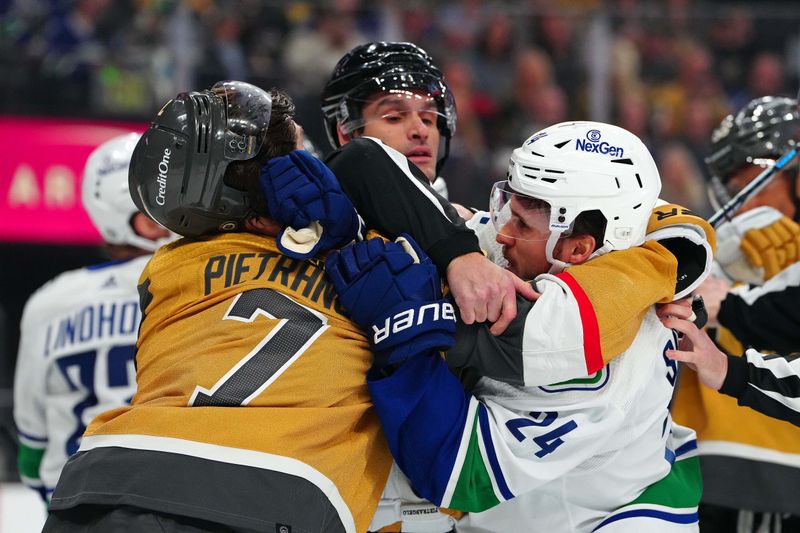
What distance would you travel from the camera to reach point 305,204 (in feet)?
7.13

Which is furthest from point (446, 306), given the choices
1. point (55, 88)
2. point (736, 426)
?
point (55, 88)

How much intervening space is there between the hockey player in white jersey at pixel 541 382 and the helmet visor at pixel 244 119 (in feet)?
0.99

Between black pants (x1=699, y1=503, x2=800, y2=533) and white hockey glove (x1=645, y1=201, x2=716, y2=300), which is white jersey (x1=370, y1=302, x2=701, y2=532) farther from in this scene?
black pants (x1=699, y1=503, x2=800, y2=533)

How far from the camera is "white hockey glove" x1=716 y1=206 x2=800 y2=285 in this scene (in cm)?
339

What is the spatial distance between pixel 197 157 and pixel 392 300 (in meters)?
0.51

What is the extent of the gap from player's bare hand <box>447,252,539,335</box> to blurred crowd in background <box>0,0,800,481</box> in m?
5.24

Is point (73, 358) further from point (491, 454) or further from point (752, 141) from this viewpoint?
point (752, 141)

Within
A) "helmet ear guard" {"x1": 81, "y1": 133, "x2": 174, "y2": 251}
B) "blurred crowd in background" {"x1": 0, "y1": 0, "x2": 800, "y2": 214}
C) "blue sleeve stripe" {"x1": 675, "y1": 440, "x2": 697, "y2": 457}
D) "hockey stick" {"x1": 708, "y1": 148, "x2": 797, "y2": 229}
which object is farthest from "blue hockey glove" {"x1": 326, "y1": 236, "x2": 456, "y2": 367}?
"blurred crowd in background" {"x1": 0, "y1": 0, "x2": 800, "y2": 214}

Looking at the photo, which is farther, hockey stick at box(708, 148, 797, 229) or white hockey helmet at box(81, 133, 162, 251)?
white hockey helmet at box(81, 133, 162, 251)

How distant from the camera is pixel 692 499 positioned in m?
2.58

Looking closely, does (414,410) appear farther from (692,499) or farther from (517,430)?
(692,499)

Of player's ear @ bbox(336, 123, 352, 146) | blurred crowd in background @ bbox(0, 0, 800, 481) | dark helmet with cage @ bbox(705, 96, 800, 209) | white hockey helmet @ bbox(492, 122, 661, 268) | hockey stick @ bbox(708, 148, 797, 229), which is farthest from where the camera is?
blurred crowd in background @ bbox(0, 0, 800, 481)

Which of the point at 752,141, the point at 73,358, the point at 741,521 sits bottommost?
the point at 741,521

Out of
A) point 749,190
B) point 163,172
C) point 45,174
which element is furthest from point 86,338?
point 45,174
